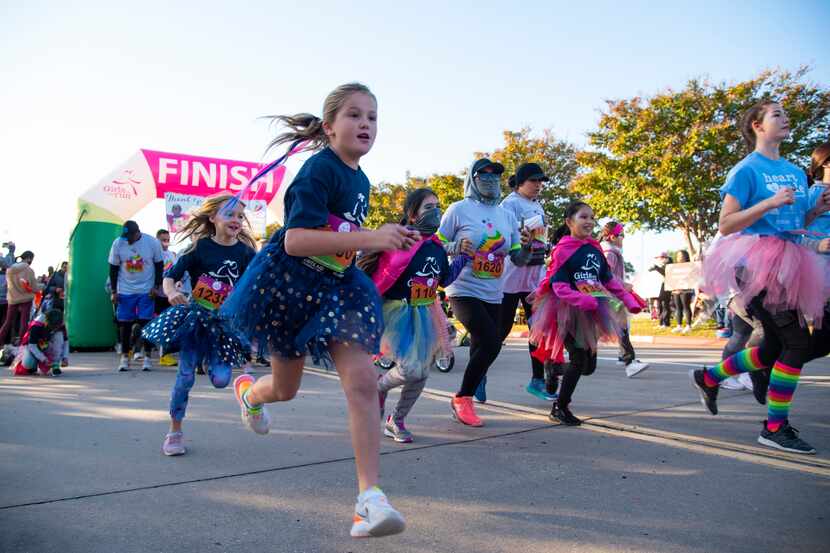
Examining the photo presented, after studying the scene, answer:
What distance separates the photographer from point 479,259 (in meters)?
5.04

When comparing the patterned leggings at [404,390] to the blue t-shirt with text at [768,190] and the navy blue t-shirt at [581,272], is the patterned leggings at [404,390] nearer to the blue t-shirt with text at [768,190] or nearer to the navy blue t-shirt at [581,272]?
the navy blue t-shirt at [581,272]

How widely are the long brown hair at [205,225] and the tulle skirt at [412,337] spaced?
1353 mm

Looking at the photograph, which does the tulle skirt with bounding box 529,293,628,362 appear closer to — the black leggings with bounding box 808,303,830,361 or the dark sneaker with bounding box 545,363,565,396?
the dark sneaker with bounding box 545,363,565,396

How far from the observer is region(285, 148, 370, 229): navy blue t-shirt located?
269 centimetres

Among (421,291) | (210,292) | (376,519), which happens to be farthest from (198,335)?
(376,519)

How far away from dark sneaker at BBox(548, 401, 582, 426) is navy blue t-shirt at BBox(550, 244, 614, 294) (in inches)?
36.9

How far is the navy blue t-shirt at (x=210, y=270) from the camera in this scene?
15.3ft

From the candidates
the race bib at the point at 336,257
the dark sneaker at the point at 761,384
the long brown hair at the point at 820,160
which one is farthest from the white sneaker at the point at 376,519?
the dark sneaker at the point at 761,384

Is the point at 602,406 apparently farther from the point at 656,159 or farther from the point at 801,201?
the point at 656,159

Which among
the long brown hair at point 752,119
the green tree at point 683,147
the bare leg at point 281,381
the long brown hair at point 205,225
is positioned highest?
the green tree at point 683,147

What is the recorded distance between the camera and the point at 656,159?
67.1 feet

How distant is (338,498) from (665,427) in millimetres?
2688

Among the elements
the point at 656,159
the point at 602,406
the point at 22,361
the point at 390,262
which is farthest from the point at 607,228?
the point at 656,159

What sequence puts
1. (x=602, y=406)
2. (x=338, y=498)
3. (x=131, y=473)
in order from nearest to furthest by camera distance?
1. (x=338, y=498)
2. (x=131, y=473)
3. (x=602, y=406)
